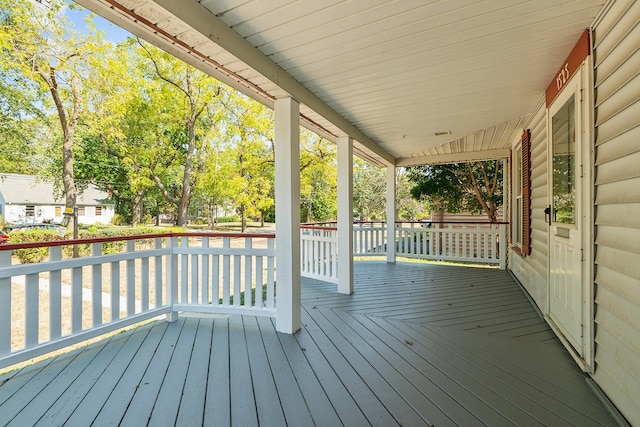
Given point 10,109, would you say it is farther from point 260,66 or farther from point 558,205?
point 558,205

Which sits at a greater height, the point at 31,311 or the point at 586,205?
the point at 586,205

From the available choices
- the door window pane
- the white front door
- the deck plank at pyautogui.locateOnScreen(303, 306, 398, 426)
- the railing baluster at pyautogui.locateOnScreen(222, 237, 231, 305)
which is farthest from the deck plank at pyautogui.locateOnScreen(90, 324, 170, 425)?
the door window pane

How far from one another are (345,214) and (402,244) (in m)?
3.17

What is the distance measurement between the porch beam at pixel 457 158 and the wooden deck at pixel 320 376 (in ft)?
12.1

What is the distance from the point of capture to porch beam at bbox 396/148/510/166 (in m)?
5.98

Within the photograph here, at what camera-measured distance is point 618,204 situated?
1649mm

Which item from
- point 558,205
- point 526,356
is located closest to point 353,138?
point 558,205

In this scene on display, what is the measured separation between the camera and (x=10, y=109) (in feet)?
35.9

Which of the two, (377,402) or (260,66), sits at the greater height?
(260,66)

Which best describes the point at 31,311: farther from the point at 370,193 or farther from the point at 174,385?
the point at 370,193

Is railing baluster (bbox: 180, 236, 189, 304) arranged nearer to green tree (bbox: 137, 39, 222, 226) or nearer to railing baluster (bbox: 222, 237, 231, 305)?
railing baluster (bbox: 222, 237, 231, 305)

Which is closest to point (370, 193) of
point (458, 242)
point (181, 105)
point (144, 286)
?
point (181, 105)

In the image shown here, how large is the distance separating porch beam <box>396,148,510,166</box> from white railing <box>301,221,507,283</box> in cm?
136

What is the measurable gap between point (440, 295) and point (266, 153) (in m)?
12.5
